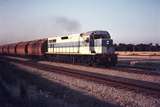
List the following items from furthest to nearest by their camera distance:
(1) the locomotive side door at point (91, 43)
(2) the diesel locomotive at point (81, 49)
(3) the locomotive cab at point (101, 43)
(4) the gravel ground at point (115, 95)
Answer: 1. (1) the locomotive side door at point (91, 43)
2. (2) the diesel locomotive at point (81, 49)
3. (3) the locomotive cab at point (101, 43)
4. (4) the gravel ground at point (115, 95)

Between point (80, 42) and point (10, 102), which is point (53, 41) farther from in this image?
point (10, 102)

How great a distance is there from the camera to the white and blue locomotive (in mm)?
27734

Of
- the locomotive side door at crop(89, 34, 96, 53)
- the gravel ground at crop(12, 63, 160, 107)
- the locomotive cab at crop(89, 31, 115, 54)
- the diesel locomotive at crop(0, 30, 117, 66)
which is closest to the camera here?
the gravel ground at crop(12, 63, 160, 107)

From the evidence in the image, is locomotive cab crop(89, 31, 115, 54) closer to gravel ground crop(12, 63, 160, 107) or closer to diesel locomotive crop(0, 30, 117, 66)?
diesel locomotive crop(0, 30, 117, 66)

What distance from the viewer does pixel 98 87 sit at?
15539mm

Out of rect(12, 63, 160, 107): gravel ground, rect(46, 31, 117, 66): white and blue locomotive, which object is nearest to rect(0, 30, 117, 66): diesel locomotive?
rect(46, 31, 117, 66): white and blue locomotive

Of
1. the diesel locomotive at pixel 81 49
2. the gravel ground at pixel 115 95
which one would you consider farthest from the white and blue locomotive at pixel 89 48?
the gravel ground at pixel 115 95

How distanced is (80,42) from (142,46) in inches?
1935

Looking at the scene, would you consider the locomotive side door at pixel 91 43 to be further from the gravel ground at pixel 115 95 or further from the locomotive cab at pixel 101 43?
the gravel ground at pixel 115 95

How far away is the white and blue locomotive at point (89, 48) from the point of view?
2773 centimetres

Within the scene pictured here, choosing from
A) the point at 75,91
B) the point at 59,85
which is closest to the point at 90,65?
the point at 59,85

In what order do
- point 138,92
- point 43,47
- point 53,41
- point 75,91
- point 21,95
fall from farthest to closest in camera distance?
point 43,47 < point 53,41 < point 75,91 < point 138,92 < point 21,95

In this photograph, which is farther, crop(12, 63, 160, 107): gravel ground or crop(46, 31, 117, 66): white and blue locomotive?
crop(46, 31, 117, 66): white and blue locomotive

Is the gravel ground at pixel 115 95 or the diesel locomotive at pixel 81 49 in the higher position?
the diesel locomotive at pixel 81 49
